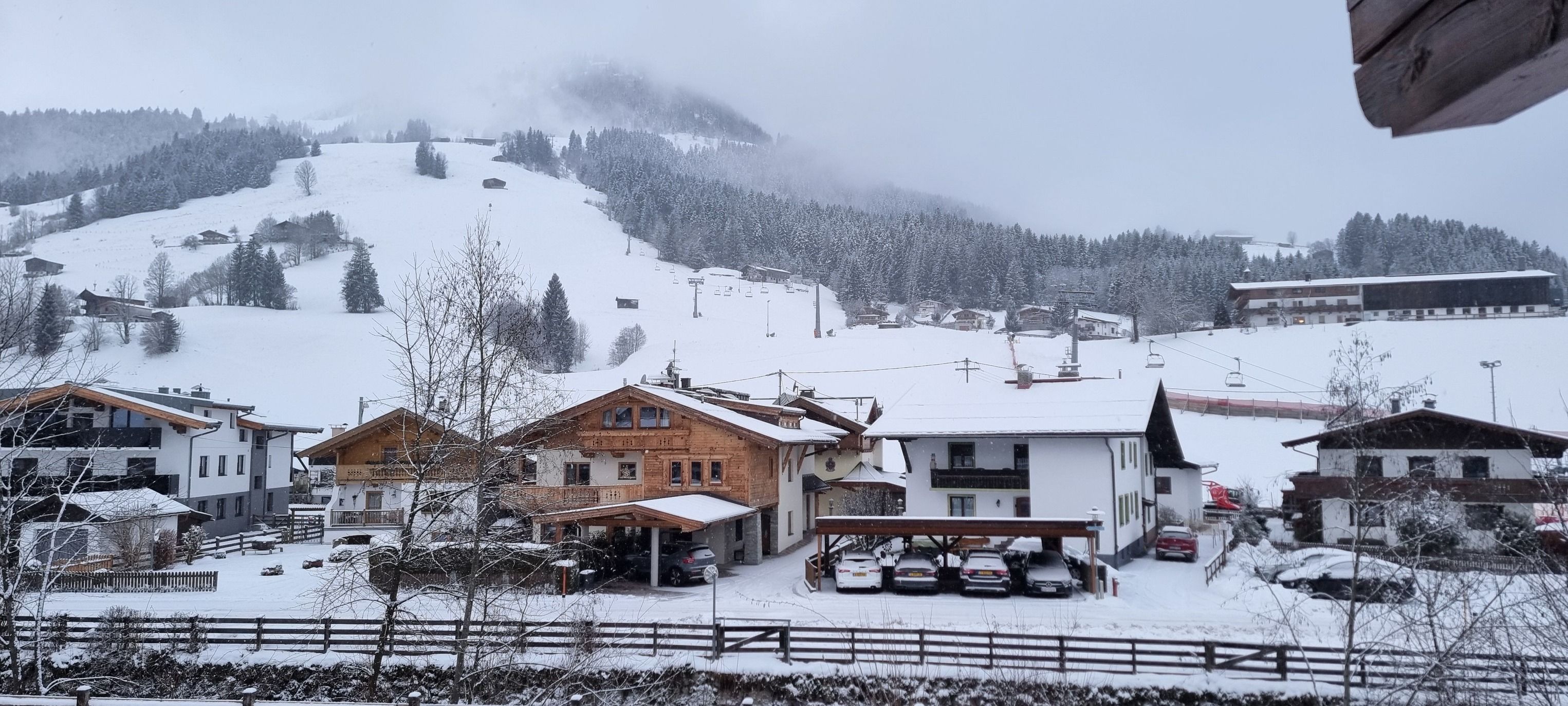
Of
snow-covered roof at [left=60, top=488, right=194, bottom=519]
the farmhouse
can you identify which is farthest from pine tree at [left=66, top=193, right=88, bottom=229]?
the farmhouse

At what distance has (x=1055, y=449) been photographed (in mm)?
35812

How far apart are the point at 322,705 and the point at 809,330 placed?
11763 centimetres

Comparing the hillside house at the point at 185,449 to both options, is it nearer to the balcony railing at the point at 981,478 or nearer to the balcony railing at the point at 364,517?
the balcony railing at the point at 364,517

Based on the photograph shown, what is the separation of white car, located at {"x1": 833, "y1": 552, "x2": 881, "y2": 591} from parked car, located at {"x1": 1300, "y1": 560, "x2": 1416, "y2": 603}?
515 inches

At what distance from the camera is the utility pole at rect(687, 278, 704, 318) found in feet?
432

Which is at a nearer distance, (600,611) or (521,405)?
(521,405)

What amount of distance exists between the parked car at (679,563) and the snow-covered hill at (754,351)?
18.3 meters

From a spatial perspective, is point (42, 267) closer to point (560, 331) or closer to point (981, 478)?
point (560, 331)

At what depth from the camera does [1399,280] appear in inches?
4646

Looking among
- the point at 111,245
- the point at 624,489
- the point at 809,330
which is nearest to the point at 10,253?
the point at 111,245

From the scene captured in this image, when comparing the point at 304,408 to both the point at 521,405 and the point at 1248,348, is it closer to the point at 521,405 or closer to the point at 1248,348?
the point at 521,405

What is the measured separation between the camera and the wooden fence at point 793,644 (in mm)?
19234

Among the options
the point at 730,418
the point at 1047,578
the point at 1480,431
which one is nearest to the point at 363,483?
the point at 730,418

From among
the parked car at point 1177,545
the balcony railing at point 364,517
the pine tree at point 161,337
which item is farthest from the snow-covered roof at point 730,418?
the pine tree at point 161,337
